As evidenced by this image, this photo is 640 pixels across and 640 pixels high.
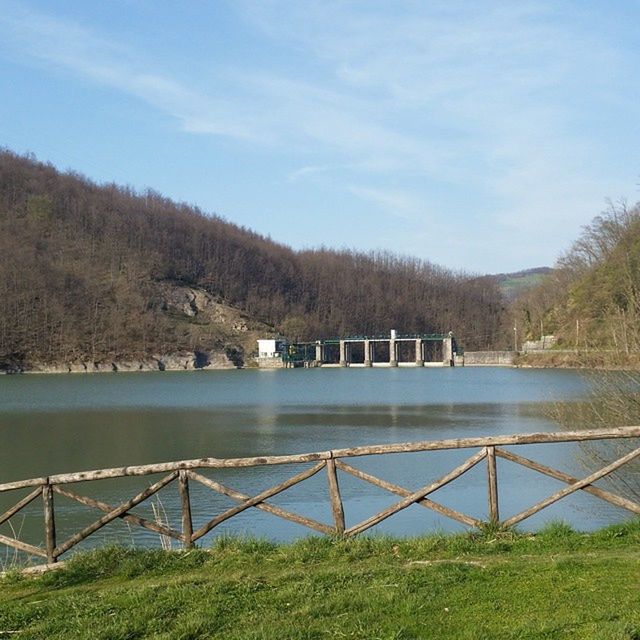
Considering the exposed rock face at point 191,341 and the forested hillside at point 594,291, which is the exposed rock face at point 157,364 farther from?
the forested hillside at point 594,291

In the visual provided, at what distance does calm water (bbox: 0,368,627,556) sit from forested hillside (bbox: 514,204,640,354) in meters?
3.52

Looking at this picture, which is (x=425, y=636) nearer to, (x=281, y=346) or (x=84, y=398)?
(x=84, y=398)

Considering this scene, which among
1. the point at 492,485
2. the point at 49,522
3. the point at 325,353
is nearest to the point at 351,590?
the point at 492,485

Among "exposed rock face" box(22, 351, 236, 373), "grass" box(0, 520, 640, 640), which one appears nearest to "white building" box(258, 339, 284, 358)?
"exposed rock face" box(22, 351, 236, 373)

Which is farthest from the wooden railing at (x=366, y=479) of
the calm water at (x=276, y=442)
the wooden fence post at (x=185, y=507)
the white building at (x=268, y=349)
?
the white building at (x=268, y=349)

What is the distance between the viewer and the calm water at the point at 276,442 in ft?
65.7

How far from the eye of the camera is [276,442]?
37.1m

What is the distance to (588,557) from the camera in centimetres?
844

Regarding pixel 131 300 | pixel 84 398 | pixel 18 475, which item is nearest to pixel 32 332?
pixel 131 300

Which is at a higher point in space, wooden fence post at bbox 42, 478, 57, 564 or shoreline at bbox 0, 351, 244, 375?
wooden fence post at bbox 42, 478, 57, 564

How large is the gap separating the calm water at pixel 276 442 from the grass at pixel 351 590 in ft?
19.9

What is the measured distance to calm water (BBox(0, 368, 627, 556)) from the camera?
2002 cm

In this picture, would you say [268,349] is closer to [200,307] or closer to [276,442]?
[200,307]

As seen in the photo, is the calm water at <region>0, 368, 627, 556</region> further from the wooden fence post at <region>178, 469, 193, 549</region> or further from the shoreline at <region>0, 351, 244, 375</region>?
the shoreline at <region>0, 351, 244, 375</region>
